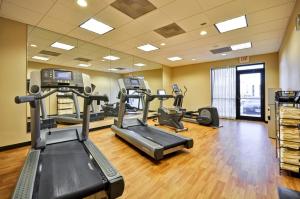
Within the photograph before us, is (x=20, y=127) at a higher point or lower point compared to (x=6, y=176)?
higher

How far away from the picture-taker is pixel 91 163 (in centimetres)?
192

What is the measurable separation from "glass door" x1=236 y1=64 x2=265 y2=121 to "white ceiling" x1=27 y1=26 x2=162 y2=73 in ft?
14.8

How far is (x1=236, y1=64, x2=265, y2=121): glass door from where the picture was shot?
6.22 metres

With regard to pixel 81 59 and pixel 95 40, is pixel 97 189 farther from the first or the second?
pixel 81 59

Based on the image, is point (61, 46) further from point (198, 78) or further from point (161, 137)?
point (198, 78)

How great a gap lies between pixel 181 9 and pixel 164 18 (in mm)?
433

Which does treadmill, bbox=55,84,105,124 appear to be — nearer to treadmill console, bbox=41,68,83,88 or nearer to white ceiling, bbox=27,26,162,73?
white ceiling, bbox=27,26,162,73

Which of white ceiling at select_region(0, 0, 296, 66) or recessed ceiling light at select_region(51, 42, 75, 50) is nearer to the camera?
white ceiling at select_region(0, 0, 296, 66)

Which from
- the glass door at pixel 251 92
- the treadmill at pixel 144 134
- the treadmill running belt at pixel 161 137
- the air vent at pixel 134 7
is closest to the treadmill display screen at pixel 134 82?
the treadmill at pixel 144 134

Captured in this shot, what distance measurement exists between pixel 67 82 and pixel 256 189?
3.08 m

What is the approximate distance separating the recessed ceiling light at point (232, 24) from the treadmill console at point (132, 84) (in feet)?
7.55

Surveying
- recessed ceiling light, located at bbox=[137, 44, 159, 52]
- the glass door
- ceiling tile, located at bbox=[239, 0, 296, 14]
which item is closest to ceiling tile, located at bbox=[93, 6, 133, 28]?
recessed ceiling light, located at bbox=[137, 44, 159, 52]

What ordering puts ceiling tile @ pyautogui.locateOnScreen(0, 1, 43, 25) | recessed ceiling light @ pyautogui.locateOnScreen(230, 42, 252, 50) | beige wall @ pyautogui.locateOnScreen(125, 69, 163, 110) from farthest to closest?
beige wall @ pyautogui.locateOnScreen(125, 69, 163, 110), recessed ceiling light @ pyautogui.locateOnScreen(230, 42, 252, 50), ceiling tile @ pyautogui.locateOnScreen(0, 1, 43, 25)

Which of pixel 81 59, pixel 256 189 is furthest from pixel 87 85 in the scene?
pixel 256 189
